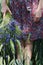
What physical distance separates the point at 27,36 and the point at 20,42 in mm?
70

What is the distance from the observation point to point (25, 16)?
193cm

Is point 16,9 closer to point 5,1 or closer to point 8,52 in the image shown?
point 5,1

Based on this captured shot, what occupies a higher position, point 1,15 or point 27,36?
point 1,15

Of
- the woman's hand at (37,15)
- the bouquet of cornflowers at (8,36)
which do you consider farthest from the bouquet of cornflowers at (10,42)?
the woman's hand at (37,15)

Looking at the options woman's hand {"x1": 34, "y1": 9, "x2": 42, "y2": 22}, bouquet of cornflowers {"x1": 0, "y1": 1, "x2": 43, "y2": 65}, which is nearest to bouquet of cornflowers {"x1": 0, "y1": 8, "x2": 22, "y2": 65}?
bouquet of cornflowers {"x1": 0, "y1": 1, "x2": 43, "y2": 65}

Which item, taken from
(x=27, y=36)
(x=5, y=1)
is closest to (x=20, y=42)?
(x=27, y=36)

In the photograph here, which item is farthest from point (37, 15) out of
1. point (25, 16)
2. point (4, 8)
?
point (4, 8)

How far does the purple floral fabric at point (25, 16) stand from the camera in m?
1.92

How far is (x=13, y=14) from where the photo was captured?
6.35 feet

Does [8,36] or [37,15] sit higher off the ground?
[37,15]

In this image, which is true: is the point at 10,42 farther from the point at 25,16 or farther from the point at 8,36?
the point at 25,16

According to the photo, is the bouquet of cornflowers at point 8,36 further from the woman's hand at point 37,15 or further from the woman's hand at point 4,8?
the woman's hand at point 37,15

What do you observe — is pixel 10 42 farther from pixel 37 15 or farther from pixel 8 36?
pixel 37 15

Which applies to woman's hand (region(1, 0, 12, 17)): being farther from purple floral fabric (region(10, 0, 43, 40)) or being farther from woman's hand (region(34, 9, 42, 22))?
woman's hand (region(34, 9, 42, 22))
